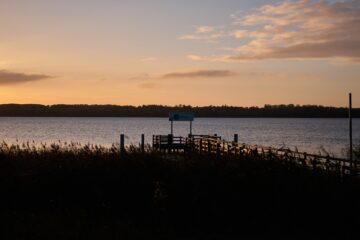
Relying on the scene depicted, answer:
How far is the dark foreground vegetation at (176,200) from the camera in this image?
35.5 feet

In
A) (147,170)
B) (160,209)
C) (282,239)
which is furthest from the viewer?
(147,170)

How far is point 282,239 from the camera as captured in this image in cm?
1062

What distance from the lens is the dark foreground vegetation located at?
10.8 m

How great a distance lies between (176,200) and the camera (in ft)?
A: 38.8

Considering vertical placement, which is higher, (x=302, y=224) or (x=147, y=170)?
(x=147, y=170)

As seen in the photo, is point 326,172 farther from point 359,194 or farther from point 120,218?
point 120,218

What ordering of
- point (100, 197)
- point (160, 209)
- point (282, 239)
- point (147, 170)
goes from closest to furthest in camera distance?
point (282, 239)
point (160, 209)
point (100, 197)
point (147, 170)

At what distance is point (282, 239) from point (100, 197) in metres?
4.35

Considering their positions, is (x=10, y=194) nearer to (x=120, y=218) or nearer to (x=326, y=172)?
(x=120, y=218)

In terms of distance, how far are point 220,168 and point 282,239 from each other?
271 cm

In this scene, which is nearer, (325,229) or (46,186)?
(325,229)

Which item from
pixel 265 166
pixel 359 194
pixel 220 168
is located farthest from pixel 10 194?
pixel 359 194

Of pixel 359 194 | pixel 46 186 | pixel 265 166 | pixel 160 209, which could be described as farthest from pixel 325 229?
pixel 46 186

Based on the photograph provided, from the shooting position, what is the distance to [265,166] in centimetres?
1270
